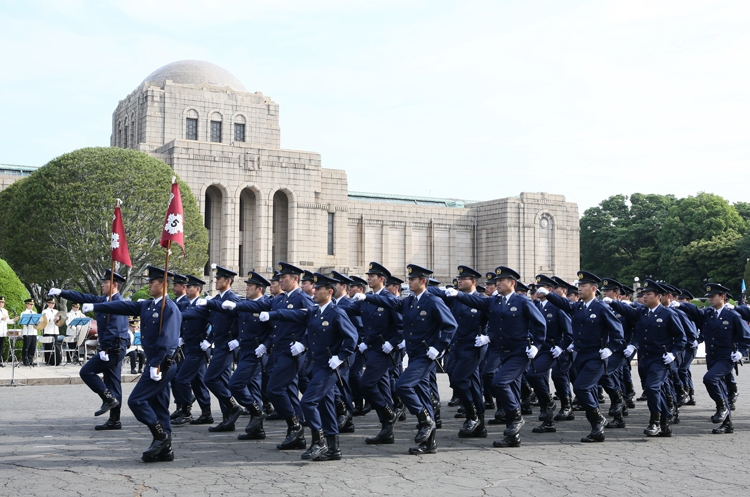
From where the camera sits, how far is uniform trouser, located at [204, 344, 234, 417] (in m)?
10.8

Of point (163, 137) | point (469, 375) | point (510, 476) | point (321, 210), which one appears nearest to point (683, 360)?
point (469, 375)

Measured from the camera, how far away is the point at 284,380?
9.42 m

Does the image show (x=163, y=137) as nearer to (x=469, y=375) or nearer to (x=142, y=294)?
Result: (x=142, y=294)

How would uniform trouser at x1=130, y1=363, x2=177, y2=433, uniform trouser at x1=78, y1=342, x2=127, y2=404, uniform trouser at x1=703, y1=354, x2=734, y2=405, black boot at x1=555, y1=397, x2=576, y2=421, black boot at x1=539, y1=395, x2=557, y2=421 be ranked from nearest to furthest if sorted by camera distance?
uniform trouser at x1=130, y1=363, x2=177, y2=433 < black boot at x1=539, y1=395, x2=557, y2=421 < uniform trouser at x1=78, y1=342, x2=127, y2=404 < uniform trouser at x1=703, y1=354, x2=734, y2=405 < black boot at x1=555, y1=397, x2=576, y2=421

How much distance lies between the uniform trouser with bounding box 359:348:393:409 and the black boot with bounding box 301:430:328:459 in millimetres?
998

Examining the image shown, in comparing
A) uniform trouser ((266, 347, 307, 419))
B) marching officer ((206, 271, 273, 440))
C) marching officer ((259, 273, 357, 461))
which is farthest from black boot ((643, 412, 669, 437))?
marching officer ((206, 271, 273, 440))

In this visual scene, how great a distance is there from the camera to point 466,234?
64.0 meters

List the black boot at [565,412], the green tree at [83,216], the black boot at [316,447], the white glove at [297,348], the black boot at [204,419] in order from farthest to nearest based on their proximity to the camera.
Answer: the green tree at [83,216]
the black boot at [565,412]
the black boot at [204,419]
the white glove at [297,348]
the black boot at [316,447]

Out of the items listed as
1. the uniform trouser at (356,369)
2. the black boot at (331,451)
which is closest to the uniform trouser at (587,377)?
the uniform trouser at (356,369)

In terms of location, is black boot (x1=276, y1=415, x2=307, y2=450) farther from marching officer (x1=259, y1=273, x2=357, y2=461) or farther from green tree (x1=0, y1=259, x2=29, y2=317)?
green tree (x1=0, y1=259, x2=29, y2=317)

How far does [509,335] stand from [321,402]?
256 centimetres

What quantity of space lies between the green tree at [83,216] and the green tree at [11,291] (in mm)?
13049

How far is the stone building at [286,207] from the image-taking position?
163 feet

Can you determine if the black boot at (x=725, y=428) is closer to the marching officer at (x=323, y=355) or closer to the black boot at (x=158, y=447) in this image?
the marching officer at (x=323, y=355)
